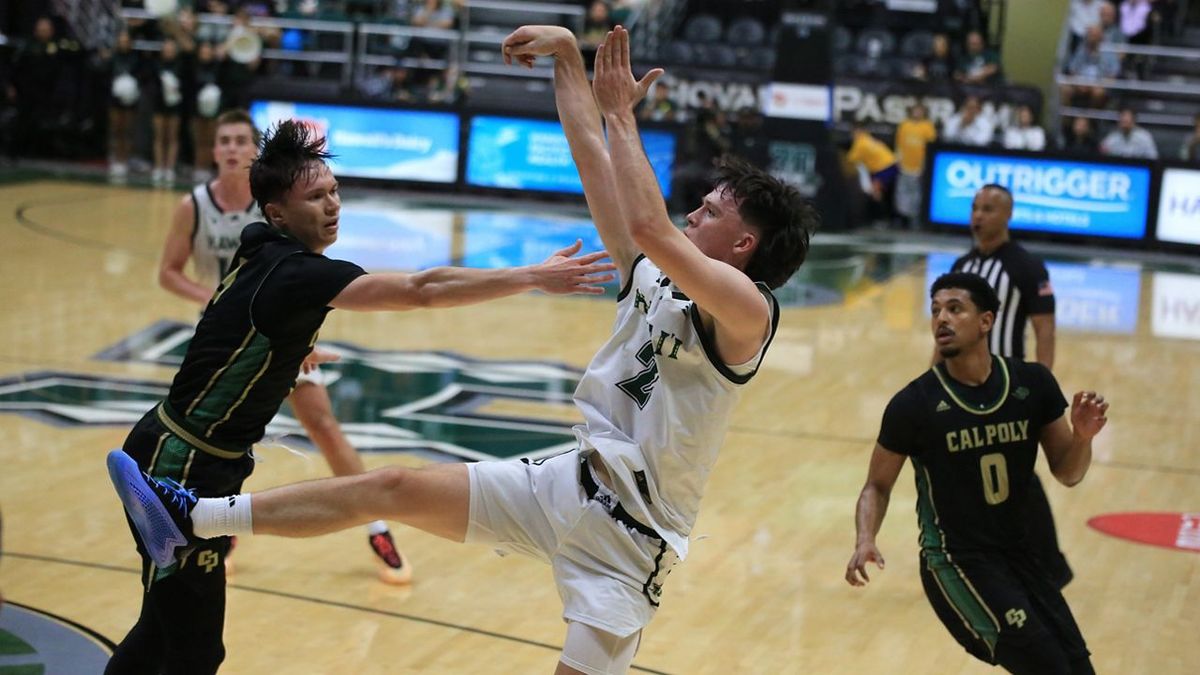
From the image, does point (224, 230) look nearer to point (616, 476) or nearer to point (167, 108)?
point (616, 476)

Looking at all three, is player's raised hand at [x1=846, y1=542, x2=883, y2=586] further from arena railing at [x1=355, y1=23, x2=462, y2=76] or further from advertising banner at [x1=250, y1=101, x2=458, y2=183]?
arena railing at [x1=355, y1=23, x2=462, y2=76]

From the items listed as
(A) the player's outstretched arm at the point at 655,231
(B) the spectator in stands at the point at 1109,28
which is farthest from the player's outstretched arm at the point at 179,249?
(B) the spectator in stands at the point at 1109,28

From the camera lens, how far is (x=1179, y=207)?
1980 centimetres

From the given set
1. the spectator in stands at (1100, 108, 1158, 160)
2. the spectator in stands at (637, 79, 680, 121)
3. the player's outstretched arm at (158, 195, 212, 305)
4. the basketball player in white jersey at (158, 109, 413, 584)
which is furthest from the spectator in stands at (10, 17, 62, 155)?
the player's outstretched arm at (158, 195, 212, 305)

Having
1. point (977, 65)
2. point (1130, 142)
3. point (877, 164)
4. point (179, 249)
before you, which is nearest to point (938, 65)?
point (977, 65)

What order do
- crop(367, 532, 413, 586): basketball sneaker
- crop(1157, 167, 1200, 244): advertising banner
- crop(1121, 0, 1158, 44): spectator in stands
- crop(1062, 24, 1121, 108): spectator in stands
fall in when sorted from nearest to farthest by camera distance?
1. crop(367, 532, 413, 586): basketball sneaker
2. crop(1157, 167, 1200, 244): advertising banner
3. crop(1062, 24, 1121, 108): spectator in stands
4. crop(1121, 0, 1158, 44): spectator in stands

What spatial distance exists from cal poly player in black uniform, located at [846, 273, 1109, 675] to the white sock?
6.47 feet

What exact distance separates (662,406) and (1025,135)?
18.1m

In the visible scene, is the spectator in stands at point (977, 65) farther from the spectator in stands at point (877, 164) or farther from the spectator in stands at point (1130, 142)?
the spectator in stands at point (1130, 142)

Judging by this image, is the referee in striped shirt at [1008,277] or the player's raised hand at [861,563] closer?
the player's raised hand at [861,563]

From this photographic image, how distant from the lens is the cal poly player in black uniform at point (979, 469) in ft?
16.3

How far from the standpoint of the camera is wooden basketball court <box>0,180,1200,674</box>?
6242 mm

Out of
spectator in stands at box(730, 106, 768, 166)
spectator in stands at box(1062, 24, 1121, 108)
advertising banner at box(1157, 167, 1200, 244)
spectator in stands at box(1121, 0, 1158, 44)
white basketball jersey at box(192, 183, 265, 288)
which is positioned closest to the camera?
white basketball jersey at box(192, 183, 265, 288)

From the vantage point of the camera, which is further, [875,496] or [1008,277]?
[1008,277]
